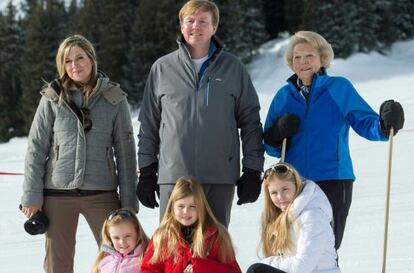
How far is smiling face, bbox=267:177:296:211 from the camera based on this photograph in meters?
3.71

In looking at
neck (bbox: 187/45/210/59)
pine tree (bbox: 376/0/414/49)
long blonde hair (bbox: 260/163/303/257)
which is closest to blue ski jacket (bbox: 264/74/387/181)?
long blonde hair (bbox: 260/163/303/257)

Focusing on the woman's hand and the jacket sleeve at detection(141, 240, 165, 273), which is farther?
the woman's hand

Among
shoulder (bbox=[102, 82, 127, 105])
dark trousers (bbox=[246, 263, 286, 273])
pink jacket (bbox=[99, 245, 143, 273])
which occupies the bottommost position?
pink jacket (bbox=[99, 245, 143, 273])

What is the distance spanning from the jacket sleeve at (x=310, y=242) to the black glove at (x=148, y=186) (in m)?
0.86

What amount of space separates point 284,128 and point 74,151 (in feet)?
4.14

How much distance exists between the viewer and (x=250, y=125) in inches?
153

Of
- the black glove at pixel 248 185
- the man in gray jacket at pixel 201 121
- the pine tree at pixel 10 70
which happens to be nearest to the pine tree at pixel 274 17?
the pine tree at pixel 10 70

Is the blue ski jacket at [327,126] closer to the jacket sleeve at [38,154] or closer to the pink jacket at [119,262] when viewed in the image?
the pink jacket at [119,262]

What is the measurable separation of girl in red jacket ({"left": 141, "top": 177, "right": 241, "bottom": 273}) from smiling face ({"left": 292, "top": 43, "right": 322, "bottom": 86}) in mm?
953

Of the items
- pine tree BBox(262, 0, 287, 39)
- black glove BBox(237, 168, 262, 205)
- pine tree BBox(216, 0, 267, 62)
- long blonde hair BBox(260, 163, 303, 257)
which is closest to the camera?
long blonde hair BBox(260, 163, 303, 257)

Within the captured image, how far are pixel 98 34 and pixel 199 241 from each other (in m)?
28.0

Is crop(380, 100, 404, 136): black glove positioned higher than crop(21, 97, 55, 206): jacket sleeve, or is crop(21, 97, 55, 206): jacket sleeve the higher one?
crop(380, 100, 404, 136): black glove

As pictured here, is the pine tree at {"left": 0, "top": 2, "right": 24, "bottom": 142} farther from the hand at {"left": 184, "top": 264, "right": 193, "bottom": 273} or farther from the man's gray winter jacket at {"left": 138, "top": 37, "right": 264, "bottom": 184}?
the hand at {"left": 184, "top": 264, "right": 193, "bottom": 273}

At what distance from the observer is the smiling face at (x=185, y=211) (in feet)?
12.2
